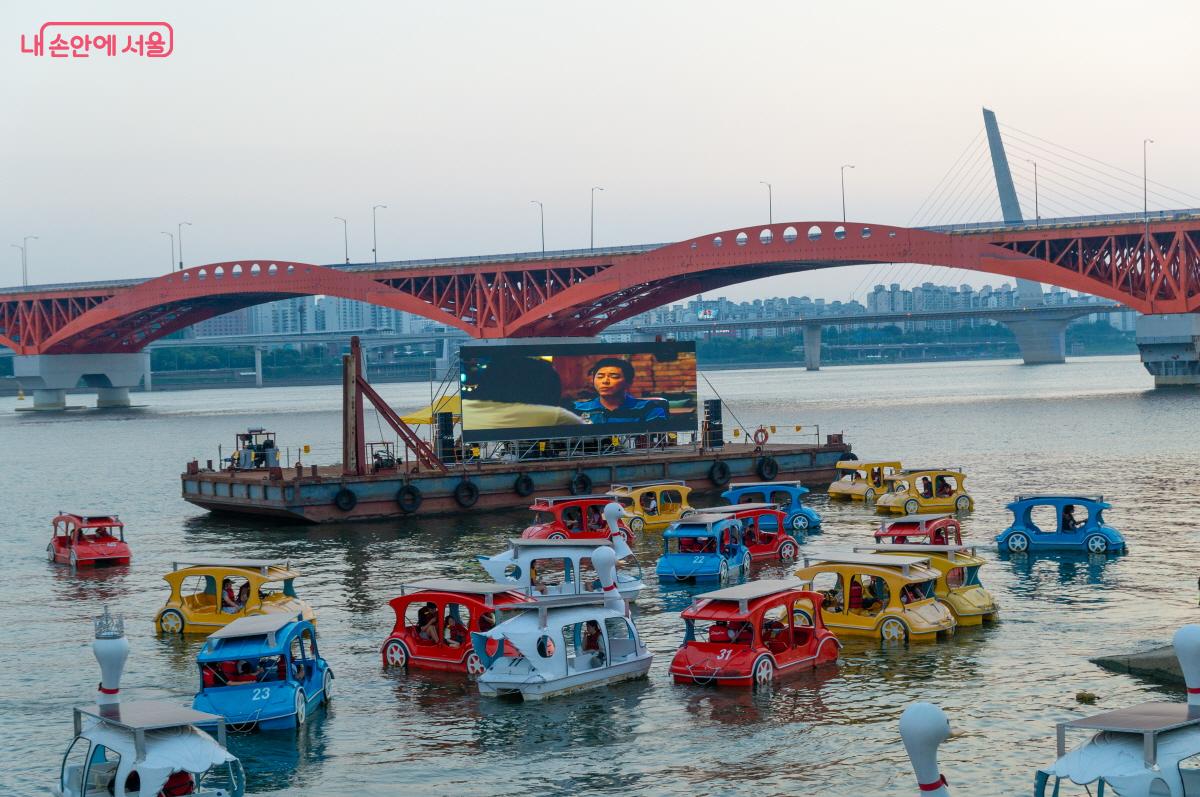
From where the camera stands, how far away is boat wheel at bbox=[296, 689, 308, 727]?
71.7 ft

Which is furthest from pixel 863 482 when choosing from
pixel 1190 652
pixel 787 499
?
pixel 1190 652

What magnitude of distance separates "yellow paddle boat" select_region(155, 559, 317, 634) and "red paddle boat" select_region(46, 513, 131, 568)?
11897 millimetres

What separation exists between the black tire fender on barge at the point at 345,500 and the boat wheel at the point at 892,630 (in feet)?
83.3

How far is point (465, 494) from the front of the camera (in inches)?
1989

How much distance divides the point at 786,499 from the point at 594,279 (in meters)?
79.0

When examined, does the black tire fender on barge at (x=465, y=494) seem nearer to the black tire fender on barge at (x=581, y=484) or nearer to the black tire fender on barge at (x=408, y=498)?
the black tire fender on barge at (x=408, y=498)

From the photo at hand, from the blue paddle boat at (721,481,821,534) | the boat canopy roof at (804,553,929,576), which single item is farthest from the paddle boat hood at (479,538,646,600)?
the blue paddle boat at (721,481,821,534)

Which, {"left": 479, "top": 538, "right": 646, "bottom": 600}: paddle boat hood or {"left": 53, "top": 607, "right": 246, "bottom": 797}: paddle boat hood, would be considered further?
{"left": 479, "top": 538, "right": 646, "bottom": 600}: paddle boat hood

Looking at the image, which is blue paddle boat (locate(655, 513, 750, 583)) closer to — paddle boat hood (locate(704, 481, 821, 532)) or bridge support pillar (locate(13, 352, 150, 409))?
paddle boat hood (locate(704, 481, 821, 532))

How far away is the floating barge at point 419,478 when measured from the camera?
159 ft

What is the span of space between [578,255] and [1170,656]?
107 meters

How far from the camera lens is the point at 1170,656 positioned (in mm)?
23344

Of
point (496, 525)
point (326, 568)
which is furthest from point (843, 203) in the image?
point (326, 568)

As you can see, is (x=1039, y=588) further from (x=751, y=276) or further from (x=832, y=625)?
(x=751, y=276)
